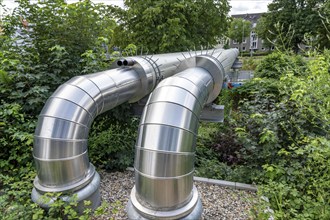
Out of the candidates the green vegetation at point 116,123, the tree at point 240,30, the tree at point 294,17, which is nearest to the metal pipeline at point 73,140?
the green vegetation at point 116,123

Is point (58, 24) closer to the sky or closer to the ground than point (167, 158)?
closer to the sky

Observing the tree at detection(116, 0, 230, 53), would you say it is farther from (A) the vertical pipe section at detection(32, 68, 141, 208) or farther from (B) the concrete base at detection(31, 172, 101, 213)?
(B) the concrete base at detection(31, 172, 101, 213)

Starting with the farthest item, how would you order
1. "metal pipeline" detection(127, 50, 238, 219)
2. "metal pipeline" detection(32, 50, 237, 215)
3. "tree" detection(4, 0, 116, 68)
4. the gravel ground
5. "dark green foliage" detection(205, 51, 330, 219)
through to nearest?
"tree" detection(4, 0, 116, 68) → the gravel ground → "dark green foliage" detection(205, 51, 330, 219) → "metal pipeline" detection(32, 50, 237, 215) → "metal pipeline" detection(127, 50, 238, 219)

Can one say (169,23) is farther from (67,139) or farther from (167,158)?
(167,158)

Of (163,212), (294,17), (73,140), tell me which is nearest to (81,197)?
(73,140)

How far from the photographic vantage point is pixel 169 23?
396 inches

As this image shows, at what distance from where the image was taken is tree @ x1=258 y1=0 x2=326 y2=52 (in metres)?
22.1

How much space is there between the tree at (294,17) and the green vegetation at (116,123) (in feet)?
70.2

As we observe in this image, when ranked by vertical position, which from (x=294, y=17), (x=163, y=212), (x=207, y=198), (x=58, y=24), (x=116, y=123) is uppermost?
(x=294, y=17)

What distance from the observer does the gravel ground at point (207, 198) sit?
260 centimetres

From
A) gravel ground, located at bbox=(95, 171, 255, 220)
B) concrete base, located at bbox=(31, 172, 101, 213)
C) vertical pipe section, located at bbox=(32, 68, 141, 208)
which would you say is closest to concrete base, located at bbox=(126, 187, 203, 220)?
gravel ground, located at bbox=(95, 171, 255, 220)

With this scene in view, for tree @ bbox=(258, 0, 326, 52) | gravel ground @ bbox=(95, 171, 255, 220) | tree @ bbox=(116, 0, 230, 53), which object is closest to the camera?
gravel ground @ bbox=(95, 171, 255, 220)

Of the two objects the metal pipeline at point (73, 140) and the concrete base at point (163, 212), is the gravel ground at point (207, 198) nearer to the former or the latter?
the metal pipeline at point (73, 140)

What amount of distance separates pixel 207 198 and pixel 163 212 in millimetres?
1220
